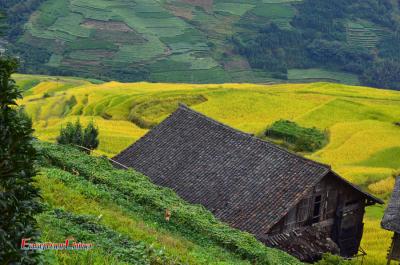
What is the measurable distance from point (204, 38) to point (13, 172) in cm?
12022

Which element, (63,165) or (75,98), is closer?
(63,165)

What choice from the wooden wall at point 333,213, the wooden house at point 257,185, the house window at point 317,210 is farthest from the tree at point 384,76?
the house window at point 317,210

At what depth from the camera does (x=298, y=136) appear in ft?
132

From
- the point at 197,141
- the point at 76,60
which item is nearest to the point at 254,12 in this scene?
the point at 76,60

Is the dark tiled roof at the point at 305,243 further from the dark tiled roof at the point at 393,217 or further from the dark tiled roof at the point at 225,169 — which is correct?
the dark tiled roof at the point at 393,217

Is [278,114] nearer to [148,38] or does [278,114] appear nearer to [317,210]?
[317,210]

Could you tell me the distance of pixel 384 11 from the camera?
143375 mm

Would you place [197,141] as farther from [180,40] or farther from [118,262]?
[180,40]

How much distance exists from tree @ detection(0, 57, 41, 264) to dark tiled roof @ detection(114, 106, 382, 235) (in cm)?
1342

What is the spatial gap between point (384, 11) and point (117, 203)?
142 m

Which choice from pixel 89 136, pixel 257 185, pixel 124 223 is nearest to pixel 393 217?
pixel 257 185

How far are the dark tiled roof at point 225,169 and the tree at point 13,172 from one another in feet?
44.0

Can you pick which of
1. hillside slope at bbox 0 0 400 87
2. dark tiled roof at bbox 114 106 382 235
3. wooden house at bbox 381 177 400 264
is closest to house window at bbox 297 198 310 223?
dark tiled roof at bbox 114 106 382 235

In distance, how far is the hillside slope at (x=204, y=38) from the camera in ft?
349
